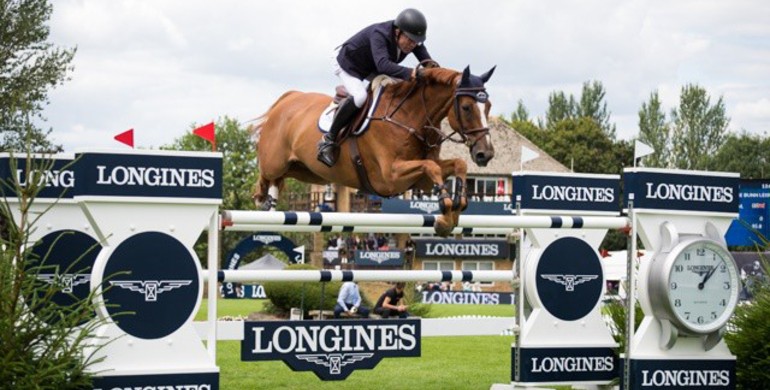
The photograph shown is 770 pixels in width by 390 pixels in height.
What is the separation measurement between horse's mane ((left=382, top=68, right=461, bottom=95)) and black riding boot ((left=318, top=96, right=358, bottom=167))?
1.00ft

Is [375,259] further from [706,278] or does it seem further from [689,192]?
[706,278]

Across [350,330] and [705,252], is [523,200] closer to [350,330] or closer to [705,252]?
[705,252]

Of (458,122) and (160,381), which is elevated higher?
(458,122)

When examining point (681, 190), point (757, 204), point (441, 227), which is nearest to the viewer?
point (441, 227)

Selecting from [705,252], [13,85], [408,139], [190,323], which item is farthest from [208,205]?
[13,85]

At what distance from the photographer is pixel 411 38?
696cm

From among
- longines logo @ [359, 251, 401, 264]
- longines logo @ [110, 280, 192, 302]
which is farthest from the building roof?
longines logo @ [110, 280, 192, 302]

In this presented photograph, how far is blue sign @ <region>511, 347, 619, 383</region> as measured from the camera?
21.5ft

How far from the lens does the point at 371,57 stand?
729cm

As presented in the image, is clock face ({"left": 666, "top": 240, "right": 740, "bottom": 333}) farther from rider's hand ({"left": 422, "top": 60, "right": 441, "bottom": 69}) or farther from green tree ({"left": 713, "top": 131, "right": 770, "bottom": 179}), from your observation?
green tree ({"left": 713, "top": 131, "right": 770, "bottom": 179})

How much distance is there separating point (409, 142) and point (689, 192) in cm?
162

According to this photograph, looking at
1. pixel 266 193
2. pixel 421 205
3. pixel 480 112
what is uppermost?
pixel 480 112

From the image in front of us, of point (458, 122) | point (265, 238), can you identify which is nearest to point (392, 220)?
point (458, 122)

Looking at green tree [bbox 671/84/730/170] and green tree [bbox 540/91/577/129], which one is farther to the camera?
green tree [bbox 540/91/577/129]
